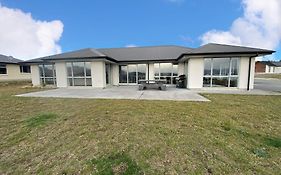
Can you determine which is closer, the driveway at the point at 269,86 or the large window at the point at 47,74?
the driveway at the point at 269,86

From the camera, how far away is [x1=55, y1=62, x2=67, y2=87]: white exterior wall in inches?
596

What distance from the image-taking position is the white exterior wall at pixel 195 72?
13.2 metres

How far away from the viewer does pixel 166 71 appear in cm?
1777

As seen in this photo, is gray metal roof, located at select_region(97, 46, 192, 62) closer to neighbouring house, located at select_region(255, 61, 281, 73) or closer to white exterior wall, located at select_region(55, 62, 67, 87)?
white exterior wall, located at select_region(55, 62, 67, 87)

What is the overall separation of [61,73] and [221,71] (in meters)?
15.1

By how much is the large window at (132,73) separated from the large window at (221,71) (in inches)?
286

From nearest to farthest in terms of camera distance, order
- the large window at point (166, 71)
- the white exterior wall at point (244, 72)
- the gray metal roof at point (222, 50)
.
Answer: the gray metal roof at point (222, 50) → the white exterior wall at point (244, 72) → the large window at point (166, 71)

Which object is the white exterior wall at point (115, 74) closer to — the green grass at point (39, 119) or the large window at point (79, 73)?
the large window at point (79, 73)

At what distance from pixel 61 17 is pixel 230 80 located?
20.5 m

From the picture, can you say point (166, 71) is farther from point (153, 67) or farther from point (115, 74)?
point (115, 74)

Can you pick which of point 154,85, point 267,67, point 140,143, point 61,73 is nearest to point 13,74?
point 61,73

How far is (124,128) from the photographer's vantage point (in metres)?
4.60

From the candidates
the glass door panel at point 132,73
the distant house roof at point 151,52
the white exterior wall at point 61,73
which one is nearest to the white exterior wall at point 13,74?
the distant house roof at point 151,52

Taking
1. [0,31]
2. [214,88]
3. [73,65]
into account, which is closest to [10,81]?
[0,31]
